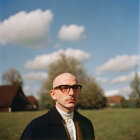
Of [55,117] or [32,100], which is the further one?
[32,100]

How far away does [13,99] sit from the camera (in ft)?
9.89

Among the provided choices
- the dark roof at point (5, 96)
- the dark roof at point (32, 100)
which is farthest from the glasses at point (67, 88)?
the dark roof at point (32, 100)

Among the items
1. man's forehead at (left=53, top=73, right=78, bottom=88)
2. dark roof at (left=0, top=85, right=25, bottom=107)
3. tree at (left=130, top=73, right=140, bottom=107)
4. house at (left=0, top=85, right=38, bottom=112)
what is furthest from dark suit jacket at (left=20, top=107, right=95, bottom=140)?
tree at (left=130, top=73, right=140, bottom=107)

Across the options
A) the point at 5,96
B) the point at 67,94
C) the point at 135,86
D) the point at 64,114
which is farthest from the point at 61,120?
the point at 135,86

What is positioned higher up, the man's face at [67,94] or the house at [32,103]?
the man's face at [67,94]

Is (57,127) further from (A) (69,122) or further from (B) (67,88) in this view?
(B) (67,88)

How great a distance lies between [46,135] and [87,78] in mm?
2215

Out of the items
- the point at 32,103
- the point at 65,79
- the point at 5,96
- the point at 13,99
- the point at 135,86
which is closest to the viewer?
the point at 65,79

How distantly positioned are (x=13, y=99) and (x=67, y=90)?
1.79m

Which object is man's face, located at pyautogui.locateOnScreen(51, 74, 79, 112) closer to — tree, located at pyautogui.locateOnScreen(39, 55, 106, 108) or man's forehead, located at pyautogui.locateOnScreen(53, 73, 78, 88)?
man's forehead, located at pyautogui.locateOnScreen(53, 73, 78, 88)

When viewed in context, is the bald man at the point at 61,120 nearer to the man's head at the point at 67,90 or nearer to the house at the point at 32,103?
the man's head at the point at 67,90

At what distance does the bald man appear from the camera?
147 centimetres

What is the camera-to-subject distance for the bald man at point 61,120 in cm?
147

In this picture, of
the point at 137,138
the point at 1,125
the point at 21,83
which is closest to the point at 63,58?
the point at 21,83
